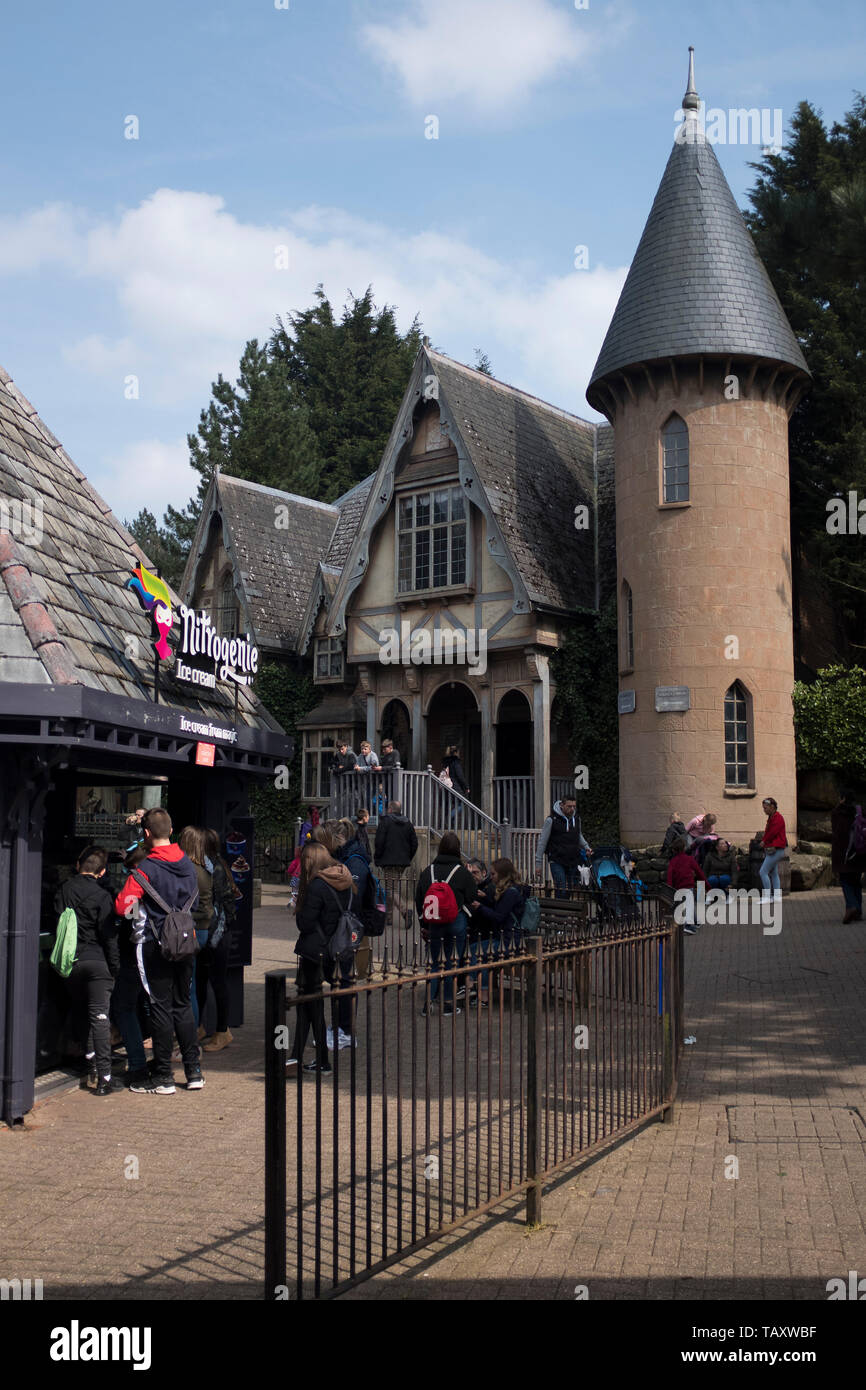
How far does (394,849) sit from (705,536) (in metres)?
8.58

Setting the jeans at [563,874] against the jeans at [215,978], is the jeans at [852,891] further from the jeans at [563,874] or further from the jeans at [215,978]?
the jeans at [215,978]

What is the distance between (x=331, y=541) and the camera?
34750 millimetres

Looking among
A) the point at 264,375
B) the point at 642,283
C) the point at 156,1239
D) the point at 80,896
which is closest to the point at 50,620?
the point at 80,896

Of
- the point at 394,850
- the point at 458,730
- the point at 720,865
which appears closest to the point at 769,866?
the point at 720,865

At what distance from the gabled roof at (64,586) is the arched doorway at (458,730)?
15.9 metres

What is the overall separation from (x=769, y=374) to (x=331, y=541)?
1544 cm

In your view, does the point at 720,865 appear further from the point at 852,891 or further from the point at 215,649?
the point at 215,649

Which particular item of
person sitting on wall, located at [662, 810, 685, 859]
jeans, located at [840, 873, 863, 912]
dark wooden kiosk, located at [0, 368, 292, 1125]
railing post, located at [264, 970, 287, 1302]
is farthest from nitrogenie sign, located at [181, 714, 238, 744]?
person sitting on wall, located at [662, 810, 685, 859]

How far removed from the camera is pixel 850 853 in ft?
54.3

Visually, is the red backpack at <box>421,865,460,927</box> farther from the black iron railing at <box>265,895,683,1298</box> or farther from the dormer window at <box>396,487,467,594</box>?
the dormer window at <box>396,487,467,594</box>

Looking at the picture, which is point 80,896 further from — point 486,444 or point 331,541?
point 331,541

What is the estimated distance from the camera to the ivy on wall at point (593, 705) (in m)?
24.0

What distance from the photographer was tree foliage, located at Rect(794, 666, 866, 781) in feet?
73.7

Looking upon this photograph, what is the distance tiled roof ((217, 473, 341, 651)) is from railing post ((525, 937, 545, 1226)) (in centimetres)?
2461
